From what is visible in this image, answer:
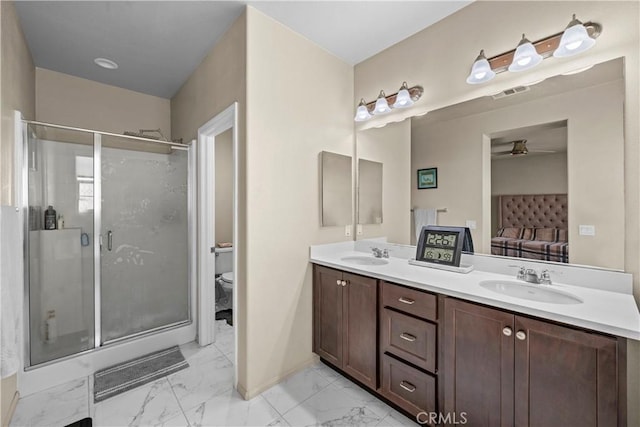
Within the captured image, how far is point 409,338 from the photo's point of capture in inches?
61.2

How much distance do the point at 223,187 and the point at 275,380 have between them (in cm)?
257

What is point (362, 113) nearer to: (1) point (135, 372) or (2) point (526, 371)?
(2) point (526, 371)

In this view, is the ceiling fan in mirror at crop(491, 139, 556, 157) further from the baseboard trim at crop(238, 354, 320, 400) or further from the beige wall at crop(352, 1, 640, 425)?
the baseboard trim at crop(238, 354, 320, 400)

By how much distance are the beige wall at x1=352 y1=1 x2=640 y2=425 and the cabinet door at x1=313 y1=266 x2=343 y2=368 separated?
4.62ft

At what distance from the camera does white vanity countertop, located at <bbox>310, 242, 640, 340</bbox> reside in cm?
100

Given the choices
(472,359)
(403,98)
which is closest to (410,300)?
(472,359)

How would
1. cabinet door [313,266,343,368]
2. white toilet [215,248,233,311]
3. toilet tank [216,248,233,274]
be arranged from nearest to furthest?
cabinet door [313,266,343,368] → white toilet [215,248,233,311] → toilet tank [216,248,233,274]

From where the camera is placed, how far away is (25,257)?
1951 millimetres

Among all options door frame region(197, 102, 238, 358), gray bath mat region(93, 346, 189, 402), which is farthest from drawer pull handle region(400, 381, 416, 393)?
door frame region(197, 102, 238, 358)

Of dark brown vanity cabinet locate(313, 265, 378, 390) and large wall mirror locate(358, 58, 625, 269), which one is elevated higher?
large wall mirror locate(358, 58, 625, 269)

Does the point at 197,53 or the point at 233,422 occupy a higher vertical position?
the point at 197,53

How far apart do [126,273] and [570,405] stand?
3092mm

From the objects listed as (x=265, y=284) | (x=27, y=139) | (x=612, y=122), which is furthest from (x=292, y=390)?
(x=27, y=139)

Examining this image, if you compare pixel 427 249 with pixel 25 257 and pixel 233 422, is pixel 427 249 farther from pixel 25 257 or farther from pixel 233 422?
pixel 25 257
